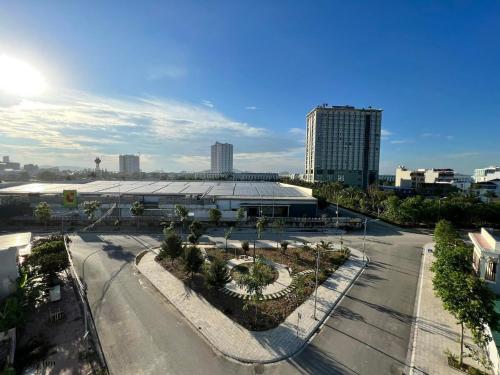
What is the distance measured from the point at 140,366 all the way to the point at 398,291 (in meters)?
20.7

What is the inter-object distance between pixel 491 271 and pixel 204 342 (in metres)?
23.5

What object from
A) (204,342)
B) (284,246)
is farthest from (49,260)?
(284,246)

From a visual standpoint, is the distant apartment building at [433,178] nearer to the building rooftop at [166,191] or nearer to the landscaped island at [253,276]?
the building rooftop at [166,191]

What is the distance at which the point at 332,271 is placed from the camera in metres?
25.6

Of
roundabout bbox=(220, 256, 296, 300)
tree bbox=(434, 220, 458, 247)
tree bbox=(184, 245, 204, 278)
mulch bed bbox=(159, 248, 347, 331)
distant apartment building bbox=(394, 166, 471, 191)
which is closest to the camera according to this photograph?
mulch bed bbox=(159, 248, 347, 331)

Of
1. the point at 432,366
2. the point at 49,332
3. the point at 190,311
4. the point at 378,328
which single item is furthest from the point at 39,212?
the point at 432,366

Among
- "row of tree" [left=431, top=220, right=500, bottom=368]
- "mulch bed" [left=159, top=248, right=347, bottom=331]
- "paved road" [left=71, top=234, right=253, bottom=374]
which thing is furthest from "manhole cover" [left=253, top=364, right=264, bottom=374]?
"row of tree" [left=431, top=220, right=500, bottom=368]

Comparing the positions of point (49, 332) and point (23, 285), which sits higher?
point (23, 285)

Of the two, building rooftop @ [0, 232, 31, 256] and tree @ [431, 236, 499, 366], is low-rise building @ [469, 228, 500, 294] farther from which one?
building rooftop @ [0, 232, 31, 256]

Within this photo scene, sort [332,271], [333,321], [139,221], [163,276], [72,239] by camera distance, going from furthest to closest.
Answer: [139,221] < [72,239] < [332,271] < [163,276] < [333,321]

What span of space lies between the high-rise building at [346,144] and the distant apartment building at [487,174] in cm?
5027

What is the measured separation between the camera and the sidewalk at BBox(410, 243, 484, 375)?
13.7 metres

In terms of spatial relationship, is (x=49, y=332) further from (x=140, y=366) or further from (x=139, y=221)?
(x=139, y=221)

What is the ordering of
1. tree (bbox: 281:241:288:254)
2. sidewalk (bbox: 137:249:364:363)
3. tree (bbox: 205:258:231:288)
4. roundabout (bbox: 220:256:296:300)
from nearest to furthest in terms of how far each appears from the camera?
1. sidewalk (bbox: 137:249:364:363)
2. tree (bbox: 205:258:231:288)
3. roundabout (bbox: 220:256:296:300)
4. tree (bbox: 281:241:288:254)
